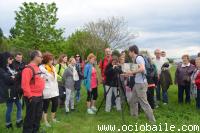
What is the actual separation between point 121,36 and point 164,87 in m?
42.8

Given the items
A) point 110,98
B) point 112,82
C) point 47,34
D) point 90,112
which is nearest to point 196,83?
point 112,82

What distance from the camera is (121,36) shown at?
184 ft

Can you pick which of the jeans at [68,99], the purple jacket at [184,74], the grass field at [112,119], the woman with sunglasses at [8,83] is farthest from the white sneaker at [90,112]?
the purple jacket at [184,74]

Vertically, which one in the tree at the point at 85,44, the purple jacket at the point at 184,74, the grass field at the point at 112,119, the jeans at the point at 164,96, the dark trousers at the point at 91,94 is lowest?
the grass field at the point at 112,119

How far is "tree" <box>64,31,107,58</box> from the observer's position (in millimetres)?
51862

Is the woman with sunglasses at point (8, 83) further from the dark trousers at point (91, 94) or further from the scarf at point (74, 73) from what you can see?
the dark trousers at point (91, 94)

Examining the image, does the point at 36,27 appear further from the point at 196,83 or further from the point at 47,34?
the point at 196,83

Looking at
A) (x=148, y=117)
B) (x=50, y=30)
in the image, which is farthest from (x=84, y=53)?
(x=148, y=117)

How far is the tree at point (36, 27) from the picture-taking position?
4619cm

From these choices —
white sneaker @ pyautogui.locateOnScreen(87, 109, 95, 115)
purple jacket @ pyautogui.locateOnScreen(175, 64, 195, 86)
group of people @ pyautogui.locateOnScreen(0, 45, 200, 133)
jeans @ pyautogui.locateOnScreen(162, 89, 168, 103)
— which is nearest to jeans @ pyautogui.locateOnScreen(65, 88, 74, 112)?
group of people @ pyautogui.locateOnScreen(0, 45, 200, 133)

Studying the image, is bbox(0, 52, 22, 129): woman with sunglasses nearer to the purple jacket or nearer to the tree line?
the purple jacket

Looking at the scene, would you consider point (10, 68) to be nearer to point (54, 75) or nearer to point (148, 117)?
point (54, 75)

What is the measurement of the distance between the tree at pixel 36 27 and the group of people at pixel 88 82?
32.5m

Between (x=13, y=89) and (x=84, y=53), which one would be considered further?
(x=84, y=53)
